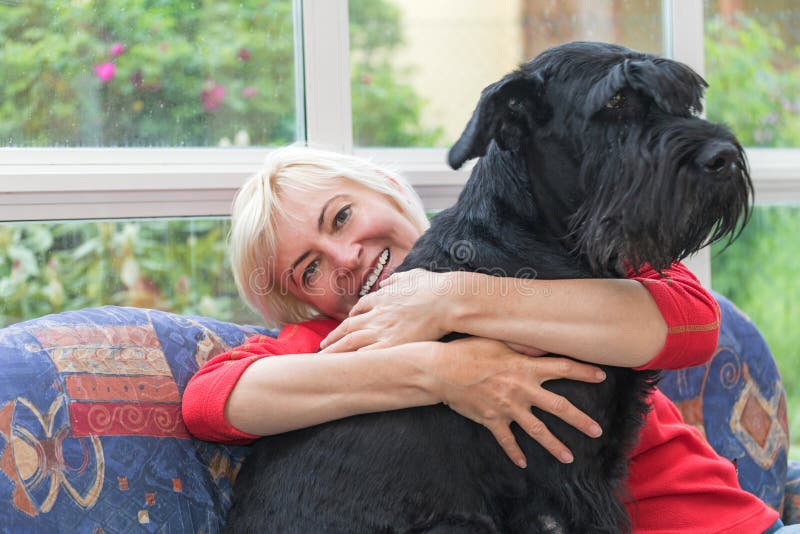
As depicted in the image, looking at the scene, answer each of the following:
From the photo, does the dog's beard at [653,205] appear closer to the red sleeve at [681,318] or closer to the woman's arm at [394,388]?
the red sleeve at [681,318]

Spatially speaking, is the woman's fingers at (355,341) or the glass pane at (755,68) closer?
the woman's fingers at (355,341)

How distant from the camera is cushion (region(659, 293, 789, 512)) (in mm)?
2041

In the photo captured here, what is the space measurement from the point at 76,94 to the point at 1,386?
1.01 m

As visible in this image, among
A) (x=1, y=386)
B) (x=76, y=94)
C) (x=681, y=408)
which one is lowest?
(x=681, y=408)

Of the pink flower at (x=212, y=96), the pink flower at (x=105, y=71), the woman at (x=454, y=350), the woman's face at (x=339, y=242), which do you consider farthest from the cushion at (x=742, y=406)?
the pink flower at (x=105, y=71)

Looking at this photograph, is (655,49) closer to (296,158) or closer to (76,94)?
(296,158)

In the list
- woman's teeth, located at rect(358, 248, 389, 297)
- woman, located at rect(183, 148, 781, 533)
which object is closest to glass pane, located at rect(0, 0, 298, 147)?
woman, located at rect(183, 148, 781, 533)

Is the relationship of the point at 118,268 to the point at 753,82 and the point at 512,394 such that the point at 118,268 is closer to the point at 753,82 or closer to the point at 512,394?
the point at 512,394

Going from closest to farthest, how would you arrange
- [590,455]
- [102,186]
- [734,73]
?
[590,455]
[102,186]
[734,73]

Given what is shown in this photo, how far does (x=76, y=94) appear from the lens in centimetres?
214

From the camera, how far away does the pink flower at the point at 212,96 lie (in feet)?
7.62

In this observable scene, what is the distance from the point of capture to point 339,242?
5.52 feet

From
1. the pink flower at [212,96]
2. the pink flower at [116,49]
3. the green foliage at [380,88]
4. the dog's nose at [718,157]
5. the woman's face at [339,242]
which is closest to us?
the dog's nose at [718,157]

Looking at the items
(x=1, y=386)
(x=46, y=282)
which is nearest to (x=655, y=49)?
(x=46, y=282)
